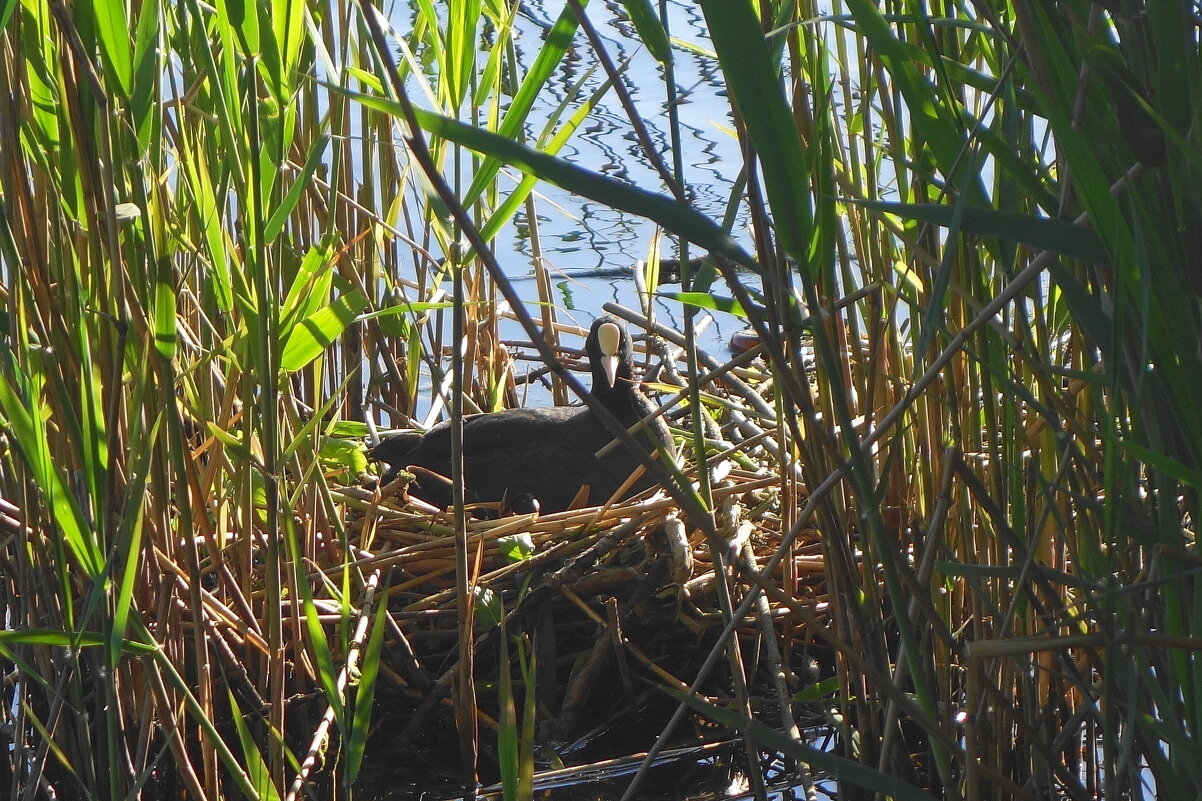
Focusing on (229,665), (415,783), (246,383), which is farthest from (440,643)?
(246,383)

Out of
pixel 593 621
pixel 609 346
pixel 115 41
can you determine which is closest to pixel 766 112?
pixel 115 41

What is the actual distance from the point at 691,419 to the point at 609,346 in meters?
1.35

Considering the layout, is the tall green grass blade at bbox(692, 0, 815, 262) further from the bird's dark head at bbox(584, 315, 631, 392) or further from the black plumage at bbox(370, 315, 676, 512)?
the bird's dark head at bbox(584, 315, 631, 392)

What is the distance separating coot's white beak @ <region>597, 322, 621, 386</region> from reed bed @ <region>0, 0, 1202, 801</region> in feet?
Answer: 2.33

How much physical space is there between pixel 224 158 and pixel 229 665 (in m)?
0.60

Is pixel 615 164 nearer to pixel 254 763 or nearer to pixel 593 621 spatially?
pixel 593 621

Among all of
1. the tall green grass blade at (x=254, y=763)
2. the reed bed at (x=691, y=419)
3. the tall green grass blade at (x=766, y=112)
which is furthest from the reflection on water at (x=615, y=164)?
the tall green grass blade at (x=766, y=112)

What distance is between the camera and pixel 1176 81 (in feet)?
2.08

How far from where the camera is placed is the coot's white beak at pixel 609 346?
2635mm

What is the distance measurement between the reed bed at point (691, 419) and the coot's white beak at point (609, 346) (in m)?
0.71

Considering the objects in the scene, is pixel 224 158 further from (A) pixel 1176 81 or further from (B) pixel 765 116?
(A) pixel 1176 81

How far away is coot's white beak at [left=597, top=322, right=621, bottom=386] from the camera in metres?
2.63

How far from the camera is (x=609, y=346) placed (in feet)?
8.68

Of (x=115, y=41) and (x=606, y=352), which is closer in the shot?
(x=115, y=41)
